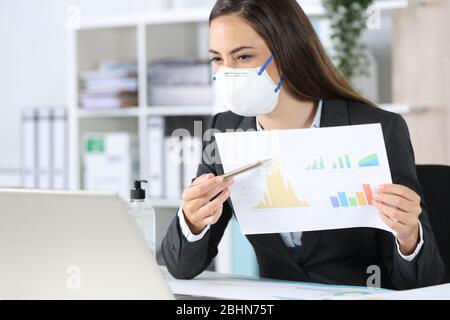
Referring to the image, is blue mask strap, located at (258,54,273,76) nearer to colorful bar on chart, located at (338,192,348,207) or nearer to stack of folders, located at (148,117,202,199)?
colorful bar on chart, located at (338,192,348,207)

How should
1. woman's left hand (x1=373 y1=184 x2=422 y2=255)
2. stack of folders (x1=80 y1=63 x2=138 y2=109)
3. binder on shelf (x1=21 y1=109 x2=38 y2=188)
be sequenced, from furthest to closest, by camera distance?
binder on shelf (x1=21 y1=109 x2=38 y2=188)
stack of folders (x1=80 y1=63 x2=138 y2=109)
woman's left hand (x1=373 y1=184 x2=422 y2=255)

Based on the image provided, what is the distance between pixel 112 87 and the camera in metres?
3.50

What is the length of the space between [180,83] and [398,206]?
1998 mm

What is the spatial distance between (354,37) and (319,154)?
1.53m

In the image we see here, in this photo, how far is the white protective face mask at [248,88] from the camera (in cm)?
182

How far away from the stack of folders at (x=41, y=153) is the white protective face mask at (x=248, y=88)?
1.89 meters

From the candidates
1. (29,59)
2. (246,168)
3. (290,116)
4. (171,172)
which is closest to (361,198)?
(246,168)

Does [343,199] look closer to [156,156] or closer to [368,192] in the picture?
[368,192]

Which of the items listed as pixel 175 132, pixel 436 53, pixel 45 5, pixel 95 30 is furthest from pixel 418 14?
pixel 45 5

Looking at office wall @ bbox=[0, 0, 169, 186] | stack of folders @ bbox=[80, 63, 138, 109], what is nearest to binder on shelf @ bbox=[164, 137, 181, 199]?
stack of folders @ bbox=[80, 63, 138, 109]

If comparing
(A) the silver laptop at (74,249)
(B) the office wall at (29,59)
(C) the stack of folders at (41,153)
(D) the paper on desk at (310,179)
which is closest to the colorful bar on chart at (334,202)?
(D) the paper on desk at (310,179)

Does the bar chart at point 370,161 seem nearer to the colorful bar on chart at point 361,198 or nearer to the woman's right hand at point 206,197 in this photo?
the colorful bar on chart at point 361,198

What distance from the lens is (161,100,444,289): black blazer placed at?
68.7 inches

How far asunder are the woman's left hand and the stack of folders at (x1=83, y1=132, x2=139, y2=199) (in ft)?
6.68
